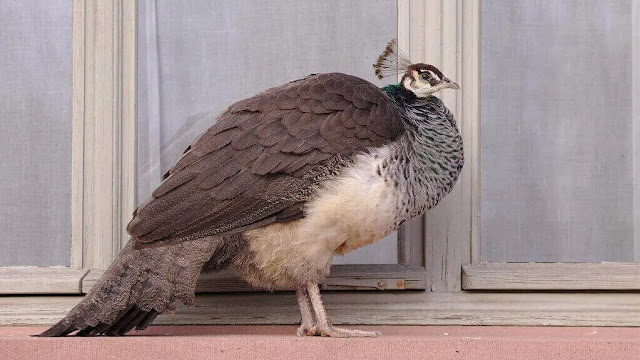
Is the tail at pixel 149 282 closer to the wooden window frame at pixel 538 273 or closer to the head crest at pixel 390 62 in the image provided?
the head crest at pixel 390 62

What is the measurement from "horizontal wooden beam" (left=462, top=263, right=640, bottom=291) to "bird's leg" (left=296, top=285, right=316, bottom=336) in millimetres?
486

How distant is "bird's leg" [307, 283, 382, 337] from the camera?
2521 millimetres

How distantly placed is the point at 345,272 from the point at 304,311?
291mm

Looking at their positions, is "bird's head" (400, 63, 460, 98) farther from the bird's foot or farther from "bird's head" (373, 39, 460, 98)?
the bird's foot

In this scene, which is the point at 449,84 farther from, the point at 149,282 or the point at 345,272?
the point at 149,282

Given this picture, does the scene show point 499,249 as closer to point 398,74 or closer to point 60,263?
point 398,74

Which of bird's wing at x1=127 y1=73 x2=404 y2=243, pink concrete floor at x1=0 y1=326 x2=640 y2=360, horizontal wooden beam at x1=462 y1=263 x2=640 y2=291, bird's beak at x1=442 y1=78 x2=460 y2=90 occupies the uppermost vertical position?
bird's beak at x1=442 y1=78 x2=460 y2=90

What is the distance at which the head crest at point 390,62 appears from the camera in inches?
109

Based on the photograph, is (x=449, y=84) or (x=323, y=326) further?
(x=449, y=84)

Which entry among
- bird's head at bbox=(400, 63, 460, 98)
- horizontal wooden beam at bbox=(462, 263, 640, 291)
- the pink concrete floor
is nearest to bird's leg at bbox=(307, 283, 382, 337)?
the pink concrete floor

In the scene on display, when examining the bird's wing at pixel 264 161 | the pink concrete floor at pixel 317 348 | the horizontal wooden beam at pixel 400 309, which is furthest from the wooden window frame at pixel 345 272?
the pink concrete floor at pixel 317 348

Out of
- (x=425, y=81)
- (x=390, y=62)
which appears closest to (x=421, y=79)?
(x=425, y=81)

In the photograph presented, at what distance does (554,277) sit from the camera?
113 inches

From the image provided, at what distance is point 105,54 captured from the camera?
2926 mm
